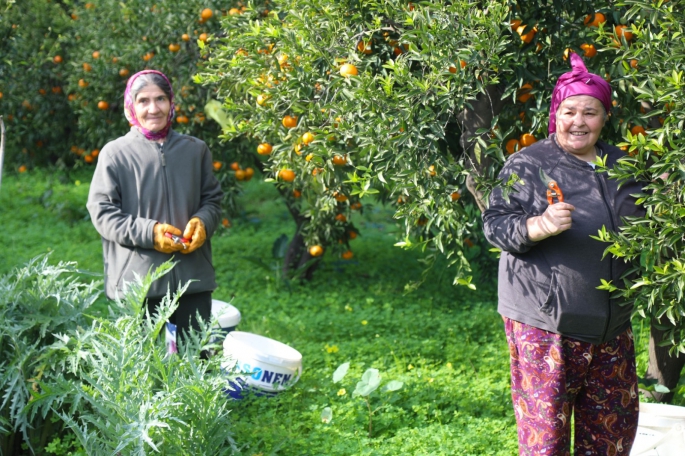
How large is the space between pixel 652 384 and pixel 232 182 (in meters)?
3.42

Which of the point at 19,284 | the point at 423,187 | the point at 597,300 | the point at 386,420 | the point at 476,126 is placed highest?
the point at 476,126

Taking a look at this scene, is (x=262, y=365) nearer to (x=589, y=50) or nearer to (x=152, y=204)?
(x=152, y=204)

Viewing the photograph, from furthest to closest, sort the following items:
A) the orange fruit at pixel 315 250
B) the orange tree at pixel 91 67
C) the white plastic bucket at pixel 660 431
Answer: the orange fruit at pixel 315 250 < the orange tree at pixel 91 67 < the white plastic bucket at pixel 660 431

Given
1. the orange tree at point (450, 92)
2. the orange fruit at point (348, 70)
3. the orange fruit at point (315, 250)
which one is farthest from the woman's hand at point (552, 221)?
the orange fruit at point (315, 250)

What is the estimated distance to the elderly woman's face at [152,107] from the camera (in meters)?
3.24

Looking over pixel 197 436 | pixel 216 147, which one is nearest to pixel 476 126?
pixel 197 436

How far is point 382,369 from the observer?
431 centimetres

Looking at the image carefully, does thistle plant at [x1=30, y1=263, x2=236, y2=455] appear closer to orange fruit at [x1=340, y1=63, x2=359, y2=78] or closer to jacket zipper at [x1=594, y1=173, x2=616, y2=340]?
orange fruit at [x1=340, y1=63, x2=359, y2=78]

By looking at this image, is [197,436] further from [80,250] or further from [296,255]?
[80,250]

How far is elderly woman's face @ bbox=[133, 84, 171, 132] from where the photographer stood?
3236mm

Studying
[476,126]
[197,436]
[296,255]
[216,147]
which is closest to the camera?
[197,436]

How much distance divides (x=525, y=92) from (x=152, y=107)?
1.55 m

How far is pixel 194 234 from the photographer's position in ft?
10.8

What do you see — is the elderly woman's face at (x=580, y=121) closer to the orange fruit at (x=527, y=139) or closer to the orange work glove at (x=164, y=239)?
the orange fruit at (x=527, y=139)
